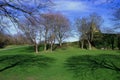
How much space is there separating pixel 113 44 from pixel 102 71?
4594cm

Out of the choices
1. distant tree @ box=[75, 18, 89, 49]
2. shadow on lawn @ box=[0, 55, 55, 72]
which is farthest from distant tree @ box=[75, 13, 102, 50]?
shadow on lawn @ box=[0, 55, 55, 72]

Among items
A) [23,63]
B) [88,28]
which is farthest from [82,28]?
[23,63]

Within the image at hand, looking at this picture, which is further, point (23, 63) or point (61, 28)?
point (61, 28)

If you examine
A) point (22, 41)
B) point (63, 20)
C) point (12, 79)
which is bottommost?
point (12, 79)

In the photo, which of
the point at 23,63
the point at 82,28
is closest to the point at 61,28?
the point at 82,28

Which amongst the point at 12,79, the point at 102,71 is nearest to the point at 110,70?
the point at 102,71

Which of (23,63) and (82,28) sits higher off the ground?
(82,28)

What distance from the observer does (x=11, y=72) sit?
20906 mm

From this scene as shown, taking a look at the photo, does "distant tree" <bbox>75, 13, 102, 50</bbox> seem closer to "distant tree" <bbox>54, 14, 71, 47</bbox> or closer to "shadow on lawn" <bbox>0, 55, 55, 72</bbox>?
"distant tree" <bbox>54, 14, 71, 47</bbox>

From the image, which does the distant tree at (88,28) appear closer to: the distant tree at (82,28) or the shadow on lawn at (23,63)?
the distant tree at (82,28)

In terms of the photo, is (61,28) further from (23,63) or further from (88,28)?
(23,63)

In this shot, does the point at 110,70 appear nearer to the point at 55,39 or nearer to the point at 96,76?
the point at 96,76

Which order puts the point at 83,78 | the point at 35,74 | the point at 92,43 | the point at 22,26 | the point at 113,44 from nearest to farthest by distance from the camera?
the point at 22,26, the point at 83,78, the point at 35,74, the point at 113,44, the point at 92,43

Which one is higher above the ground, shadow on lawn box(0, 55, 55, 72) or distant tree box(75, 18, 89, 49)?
distant tree box(75, 18, 89, 49)
